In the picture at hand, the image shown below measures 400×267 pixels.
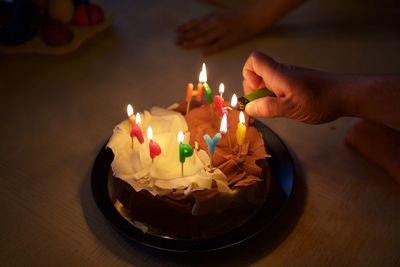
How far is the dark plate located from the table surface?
5 centimetres

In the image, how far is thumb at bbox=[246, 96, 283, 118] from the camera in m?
0.88

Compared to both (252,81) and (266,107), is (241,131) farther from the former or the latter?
(252,81)

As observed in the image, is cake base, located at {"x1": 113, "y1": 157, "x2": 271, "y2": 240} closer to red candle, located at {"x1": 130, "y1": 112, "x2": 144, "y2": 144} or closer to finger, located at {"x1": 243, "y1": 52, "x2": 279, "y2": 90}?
red candle, located at {"x1": 130, "y1": 112, "x2": 144, "y2": 144}

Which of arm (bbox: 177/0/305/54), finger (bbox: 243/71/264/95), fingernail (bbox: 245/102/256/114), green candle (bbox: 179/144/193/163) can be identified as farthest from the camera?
arm (bbox: 177/0/305/54)

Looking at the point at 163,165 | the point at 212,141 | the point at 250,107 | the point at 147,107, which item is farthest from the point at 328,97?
the point at 147,107

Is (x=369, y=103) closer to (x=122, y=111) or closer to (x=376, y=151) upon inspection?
(x=376, y=151)

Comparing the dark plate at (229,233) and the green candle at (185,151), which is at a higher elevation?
the green candle at (185,151)

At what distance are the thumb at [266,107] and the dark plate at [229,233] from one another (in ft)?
0.47

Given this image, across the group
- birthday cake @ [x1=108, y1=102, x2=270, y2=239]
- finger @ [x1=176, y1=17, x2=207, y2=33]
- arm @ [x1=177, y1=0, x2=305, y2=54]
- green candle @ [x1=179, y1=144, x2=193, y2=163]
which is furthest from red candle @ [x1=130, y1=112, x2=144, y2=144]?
finger @ [x1=176, y1=17, x2=207, y2=33]

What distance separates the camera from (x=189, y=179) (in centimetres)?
80

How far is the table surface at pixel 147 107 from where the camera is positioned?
878 mm

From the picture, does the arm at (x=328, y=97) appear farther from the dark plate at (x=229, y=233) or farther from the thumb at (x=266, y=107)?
the dark plate at (x=229, y=233)

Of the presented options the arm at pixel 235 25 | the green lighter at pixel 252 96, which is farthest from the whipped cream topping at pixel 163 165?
the arm at pixel 235 25

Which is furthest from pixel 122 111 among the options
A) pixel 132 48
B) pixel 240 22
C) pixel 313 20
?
pixel 313 20
